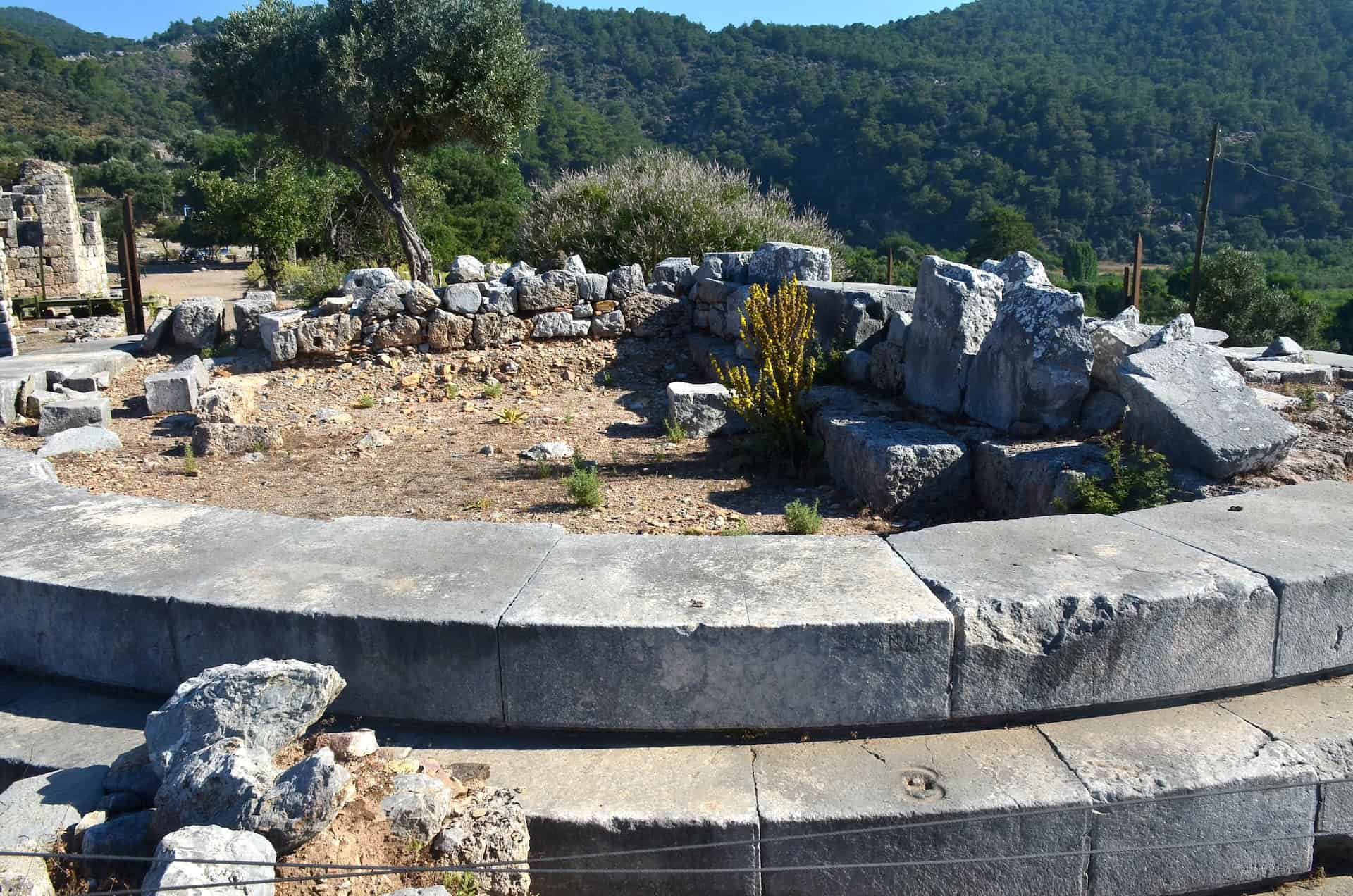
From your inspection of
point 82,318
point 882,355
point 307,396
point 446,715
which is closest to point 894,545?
point 446,715

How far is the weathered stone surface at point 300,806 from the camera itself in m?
2.25

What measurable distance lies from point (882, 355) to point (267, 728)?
493 cm

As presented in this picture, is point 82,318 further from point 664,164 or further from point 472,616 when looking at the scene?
point 472,616

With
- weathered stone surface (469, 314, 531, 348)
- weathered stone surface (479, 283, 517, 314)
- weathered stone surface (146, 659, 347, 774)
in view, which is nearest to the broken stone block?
weathered stone surface (469, 314, 531, 348)

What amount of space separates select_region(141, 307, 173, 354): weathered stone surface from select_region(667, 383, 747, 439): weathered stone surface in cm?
585

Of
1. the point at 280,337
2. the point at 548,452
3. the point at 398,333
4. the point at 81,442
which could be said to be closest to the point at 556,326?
the point at 398,333

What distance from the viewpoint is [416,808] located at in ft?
7.88

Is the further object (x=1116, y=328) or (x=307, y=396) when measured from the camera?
(x=307, y=396)

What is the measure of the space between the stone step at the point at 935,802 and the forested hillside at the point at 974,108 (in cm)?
3172

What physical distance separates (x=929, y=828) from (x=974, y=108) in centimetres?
5004

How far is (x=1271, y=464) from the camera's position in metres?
4.25

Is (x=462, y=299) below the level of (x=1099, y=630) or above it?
above

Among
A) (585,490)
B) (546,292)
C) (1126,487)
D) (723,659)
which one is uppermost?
(546,292)

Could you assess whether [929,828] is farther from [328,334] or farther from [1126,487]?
[328,334]
